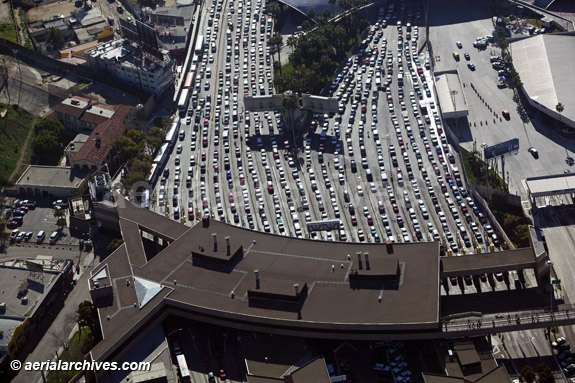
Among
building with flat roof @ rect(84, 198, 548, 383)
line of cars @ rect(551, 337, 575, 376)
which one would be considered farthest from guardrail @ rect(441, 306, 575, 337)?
line of cars @ rect(551, 337, 575, 376)

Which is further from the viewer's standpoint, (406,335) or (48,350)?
(48,350)

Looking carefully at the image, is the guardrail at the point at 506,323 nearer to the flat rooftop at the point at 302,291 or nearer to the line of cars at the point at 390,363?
the flat rooftop at the point at 302,291

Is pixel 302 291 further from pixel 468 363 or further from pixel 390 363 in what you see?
pixel 468 363

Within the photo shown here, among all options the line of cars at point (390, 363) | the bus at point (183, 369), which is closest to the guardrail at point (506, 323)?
the line of cars at point (390, 363)

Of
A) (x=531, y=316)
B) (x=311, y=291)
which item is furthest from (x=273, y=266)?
(x=531, y=316)

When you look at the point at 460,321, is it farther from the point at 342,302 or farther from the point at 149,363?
the point at 149,363

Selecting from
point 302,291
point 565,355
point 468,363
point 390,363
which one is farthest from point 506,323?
point 302,291
